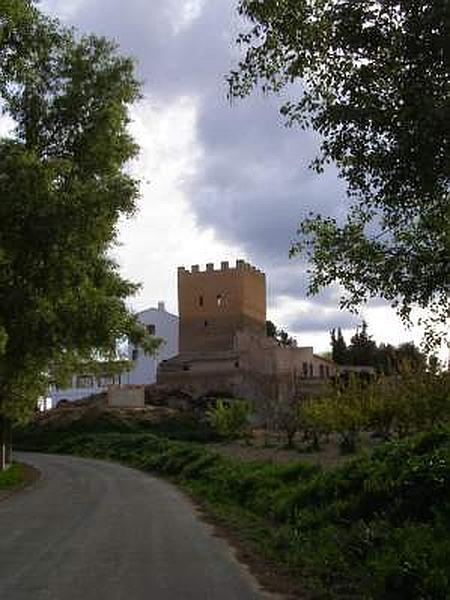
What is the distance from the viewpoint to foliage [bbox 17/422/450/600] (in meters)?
10.5

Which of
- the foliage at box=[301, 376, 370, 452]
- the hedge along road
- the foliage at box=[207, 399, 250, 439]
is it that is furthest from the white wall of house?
the hedge along road

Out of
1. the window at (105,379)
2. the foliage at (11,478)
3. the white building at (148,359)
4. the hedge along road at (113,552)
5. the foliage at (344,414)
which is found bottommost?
the hedge along road at (113,552)

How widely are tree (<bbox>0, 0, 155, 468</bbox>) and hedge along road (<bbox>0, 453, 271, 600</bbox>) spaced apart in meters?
4.33

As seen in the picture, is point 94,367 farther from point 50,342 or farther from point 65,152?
point 65,152

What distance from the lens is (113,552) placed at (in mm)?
14875

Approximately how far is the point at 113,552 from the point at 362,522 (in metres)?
3.86

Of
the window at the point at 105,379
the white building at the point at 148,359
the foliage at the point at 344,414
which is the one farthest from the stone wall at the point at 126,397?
the foliage at the point at 344,414

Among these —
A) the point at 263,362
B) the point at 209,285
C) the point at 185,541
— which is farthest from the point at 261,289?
the point at 185,541

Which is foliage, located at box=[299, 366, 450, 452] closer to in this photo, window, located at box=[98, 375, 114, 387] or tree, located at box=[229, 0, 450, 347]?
window, located at box=[98, 375, 114, 387]

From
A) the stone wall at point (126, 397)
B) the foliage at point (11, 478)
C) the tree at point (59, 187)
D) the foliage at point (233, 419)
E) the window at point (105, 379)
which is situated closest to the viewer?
the tree at point (59, 187)

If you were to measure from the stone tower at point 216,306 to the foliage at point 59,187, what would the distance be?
7415 cm

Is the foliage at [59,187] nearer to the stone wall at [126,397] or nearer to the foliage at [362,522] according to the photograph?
the foliage at [362,522]

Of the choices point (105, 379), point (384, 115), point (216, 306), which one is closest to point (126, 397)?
point (105, 379)

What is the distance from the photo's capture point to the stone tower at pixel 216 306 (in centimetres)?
10281
